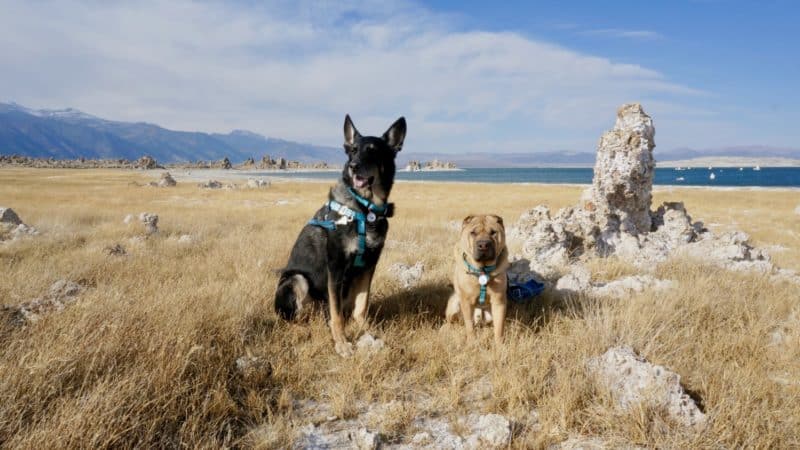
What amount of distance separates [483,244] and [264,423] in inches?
93.9

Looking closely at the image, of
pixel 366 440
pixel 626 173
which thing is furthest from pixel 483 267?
pixel 626 173

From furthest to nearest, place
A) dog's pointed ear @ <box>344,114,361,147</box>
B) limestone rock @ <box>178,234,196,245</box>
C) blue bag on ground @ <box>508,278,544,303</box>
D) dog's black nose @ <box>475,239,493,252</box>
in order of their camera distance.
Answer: limestone rock @ <box>178,234,196,245</box>
blue bag on ground @ <box>508,278,544,303</box>
dog's pointed ear @ <box>344,114,361,147</box>
dog's black nose @ <box>475,239,493,252</box>

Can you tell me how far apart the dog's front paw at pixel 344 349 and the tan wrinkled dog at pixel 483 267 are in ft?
4.05

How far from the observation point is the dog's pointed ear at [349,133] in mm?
4770

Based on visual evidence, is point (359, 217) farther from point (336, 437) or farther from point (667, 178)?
point (667, 178)

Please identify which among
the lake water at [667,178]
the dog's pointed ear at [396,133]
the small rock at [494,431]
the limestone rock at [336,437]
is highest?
the lake water at [667,178]

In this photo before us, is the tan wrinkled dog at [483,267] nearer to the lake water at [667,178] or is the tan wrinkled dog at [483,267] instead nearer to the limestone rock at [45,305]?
the limestone rock at [45,305]

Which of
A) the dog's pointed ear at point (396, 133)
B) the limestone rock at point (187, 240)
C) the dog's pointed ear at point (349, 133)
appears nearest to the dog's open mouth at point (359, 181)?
the dog's pointed ear at point (349, 133)

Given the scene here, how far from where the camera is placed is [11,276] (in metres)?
5.56

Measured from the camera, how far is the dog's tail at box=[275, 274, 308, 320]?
4.60 meters

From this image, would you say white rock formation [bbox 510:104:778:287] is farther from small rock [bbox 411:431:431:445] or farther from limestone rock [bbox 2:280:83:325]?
limestone rock [bbox 2:280:83:325]

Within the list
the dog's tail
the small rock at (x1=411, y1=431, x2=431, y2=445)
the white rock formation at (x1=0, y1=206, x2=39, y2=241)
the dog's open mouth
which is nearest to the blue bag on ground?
the dog's open mouth

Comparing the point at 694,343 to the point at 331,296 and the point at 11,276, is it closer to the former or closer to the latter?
the point at 331,296

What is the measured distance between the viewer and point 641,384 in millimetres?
3109
